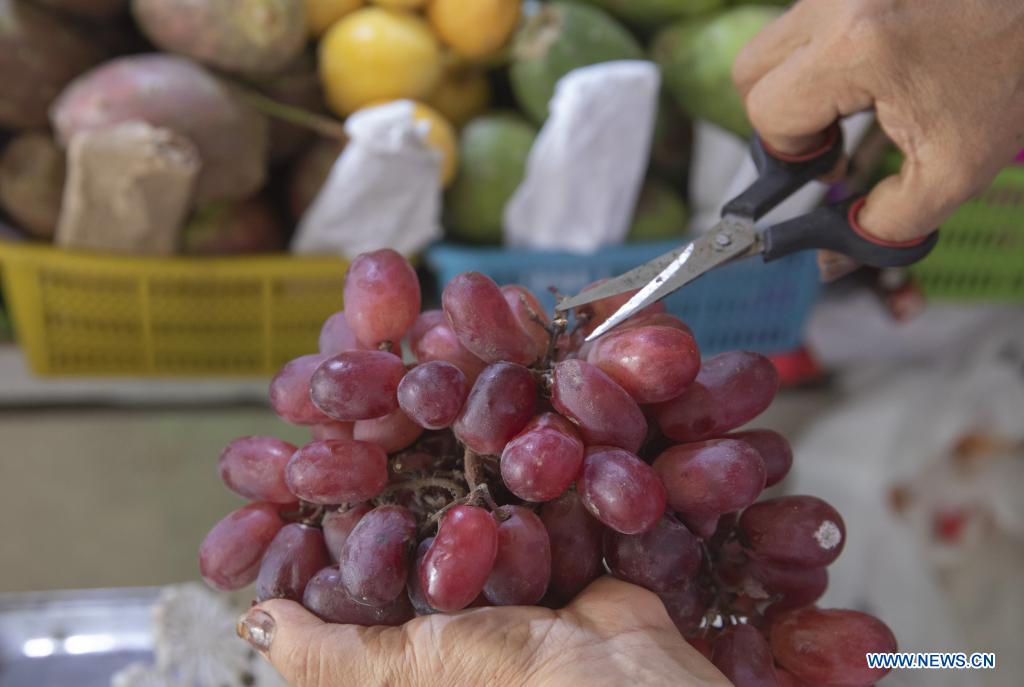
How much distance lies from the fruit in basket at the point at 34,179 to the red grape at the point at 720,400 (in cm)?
88

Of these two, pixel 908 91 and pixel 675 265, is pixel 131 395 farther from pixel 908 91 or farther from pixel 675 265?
pixel 908 91

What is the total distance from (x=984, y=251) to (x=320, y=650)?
46.2 inches

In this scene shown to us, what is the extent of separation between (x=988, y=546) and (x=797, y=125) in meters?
1.02

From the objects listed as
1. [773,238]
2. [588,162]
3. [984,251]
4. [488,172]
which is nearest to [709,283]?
[588,162]

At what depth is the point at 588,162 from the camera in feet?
3.50

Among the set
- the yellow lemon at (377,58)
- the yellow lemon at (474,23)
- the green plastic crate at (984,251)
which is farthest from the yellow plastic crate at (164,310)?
the green plastic crate at (984,251)

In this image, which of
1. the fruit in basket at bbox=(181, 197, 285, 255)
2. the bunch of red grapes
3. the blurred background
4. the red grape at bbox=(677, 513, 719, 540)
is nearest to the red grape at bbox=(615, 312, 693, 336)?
the bunch of red grapes

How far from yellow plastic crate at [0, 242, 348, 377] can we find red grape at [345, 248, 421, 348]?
59cm

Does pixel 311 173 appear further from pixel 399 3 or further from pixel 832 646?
pixel 832 646

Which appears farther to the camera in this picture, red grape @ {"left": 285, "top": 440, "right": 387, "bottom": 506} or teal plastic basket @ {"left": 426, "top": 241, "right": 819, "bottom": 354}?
teal plastic basket @ {"left": 426, "top": 241, "right": 819, "bottom": 354}

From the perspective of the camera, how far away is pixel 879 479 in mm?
1239

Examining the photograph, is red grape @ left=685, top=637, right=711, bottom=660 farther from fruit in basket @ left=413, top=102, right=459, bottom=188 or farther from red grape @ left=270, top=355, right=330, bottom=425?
fruit in basket @ left=413, top=102, right=459, bottom=188

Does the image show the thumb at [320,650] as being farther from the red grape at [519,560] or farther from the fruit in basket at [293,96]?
the fruit in basket at [293,96]

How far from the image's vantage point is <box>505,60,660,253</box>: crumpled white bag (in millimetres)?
1027
